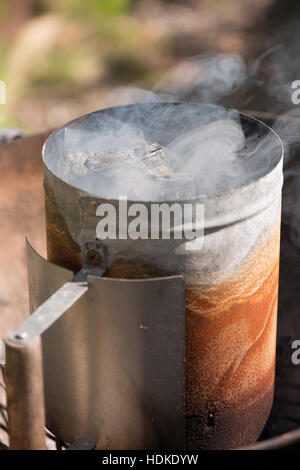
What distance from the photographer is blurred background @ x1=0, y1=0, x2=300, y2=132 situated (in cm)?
541

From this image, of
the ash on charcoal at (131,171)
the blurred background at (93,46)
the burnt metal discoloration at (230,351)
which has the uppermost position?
the blurred background at (93,46)

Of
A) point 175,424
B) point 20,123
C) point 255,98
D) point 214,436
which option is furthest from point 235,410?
point 20,123

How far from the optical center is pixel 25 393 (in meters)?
1.22

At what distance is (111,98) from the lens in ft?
17.9

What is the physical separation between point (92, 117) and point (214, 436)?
0.92 metres

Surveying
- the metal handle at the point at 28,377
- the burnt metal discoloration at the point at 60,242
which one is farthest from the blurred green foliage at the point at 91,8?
A: the metal handle at the point at 28,377

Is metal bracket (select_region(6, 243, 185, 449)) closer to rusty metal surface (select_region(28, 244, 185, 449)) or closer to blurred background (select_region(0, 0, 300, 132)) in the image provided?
rusty metal surface (select_region(28, 244, 185, 449))

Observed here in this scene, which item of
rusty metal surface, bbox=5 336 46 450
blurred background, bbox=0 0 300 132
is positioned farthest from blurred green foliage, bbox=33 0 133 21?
rusty metal surface, bbox=5 336 46 450

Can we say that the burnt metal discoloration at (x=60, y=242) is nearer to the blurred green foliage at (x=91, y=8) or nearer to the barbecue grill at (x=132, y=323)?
the barbecue grill at (x=132, y=323)

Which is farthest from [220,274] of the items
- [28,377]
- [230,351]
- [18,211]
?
[18,211]

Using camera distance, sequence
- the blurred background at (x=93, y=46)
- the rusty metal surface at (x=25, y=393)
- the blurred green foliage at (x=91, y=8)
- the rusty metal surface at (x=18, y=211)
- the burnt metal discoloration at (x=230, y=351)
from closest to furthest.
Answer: the rusty metal surface at (x=25, y=393) < the burnt metal discoloration at (x=230, y=351) < the rusty metal surface at (x=18, y=211) < the blurred background at (x=93, y=46) < the blurred green foliage at (x=91, y=8)

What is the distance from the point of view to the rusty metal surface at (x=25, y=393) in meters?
1.19

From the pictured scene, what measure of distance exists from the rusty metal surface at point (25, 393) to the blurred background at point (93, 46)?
3.84 metres
